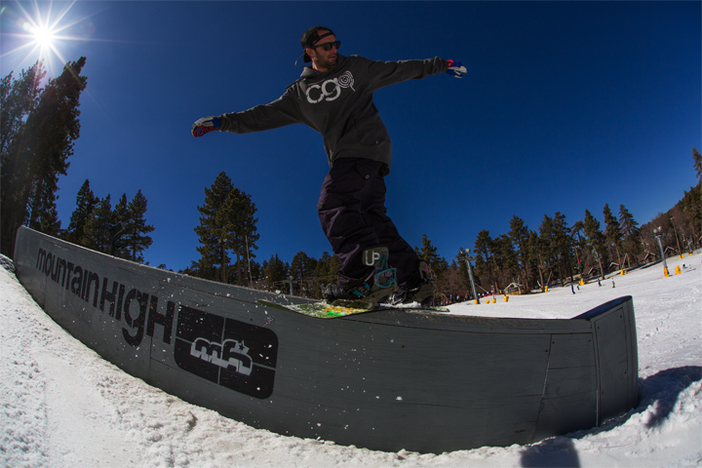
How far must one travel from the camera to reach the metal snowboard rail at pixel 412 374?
1269 millimetres

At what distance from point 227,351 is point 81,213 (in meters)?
43.0

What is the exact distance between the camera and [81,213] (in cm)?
3234

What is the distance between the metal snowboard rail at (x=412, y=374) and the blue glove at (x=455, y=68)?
1.72 metres

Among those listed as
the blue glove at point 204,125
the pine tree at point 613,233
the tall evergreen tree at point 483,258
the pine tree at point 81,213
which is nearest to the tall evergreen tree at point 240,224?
the pine tree at point 81,213

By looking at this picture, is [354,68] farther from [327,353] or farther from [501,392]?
[501,392]

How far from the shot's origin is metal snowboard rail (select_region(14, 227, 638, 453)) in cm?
127

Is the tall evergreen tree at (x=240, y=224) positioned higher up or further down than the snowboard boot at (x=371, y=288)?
higher up

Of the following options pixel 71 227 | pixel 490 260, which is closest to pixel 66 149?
pixel 71 227

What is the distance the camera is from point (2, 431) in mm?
977

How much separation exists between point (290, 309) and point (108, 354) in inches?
59.1

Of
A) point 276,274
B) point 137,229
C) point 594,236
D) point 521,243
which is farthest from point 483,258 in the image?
point 137,229

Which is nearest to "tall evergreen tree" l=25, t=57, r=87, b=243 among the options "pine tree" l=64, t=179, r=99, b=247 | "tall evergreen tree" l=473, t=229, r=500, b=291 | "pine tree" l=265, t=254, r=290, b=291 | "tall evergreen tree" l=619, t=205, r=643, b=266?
"pine tree" l=64, t=179, r=99, b=247

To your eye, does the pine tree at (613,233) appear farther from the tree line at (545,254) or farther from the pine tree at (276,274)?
the pine tree at (276,274)

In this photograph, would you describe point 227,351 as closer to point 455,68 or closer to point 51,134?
point 455,68
